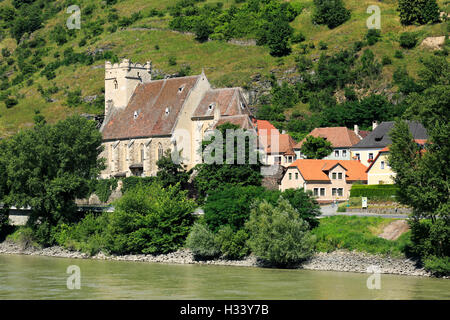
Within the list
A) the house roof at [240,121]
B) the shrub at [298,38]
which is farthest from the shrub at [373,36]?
the house roof at [240,121]

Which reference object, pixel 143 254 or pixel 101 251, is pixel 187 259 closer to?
pixel 143 254

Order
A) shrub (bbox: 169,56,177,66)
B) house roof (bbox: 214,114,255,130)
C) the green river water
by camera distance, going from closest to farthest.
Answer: the green river water < house roof (bbox: 214,114,255,130) < shrub (bbox: 169,56,177,66)

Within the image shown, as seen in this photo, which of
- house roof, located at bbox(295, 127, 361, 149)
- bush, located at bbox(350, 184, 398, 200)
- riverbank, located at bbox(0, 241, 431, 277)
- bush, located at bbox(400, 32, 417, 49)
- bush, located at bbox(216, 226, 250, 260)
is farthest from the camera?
bush, located at bbox(400, 32, 417, 49)

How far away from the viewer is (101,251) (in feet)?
181

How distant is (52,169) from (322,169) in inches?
888

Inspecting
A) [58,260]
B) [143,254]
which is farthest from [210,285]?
[58,260]

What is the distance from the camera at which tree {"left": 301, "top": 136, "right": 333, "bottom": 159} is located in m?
76.1

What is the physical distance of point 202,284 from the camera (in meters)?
38.8

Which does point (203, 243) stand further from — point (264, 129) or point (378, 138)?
point (264, 129)

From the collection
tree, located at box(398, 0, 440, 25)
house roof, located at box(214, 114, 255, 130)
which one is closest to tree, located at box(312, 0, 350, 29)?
tree, located at box(398, 0, 440, 25)

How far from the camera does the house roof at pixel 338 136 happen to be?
78.3m

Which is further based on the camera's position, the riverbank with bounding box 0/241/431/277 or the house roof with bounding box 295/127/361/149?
the house roof with bounding box 295/127/361/149

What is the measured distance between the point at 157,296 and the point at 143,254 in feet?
60.4

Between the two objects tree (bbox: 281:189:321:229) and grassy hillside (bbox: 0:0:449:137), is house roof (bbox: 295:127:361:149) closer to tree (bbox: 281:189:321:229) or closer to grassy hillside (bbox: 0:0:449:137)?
grassy hillside (bbox: 0:0:449:137)
